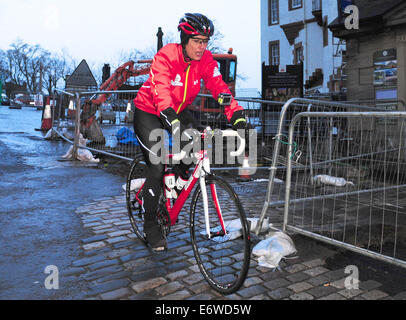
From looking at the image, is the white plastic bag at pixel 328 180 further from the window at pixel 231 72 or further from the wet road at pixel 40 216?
the window at pixel 231 72

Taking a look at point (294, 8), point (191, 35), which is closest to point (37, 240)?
point (191, 35)

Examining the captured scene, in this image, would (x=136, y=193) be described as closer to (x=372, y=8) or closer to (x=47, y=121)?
(x=372, y=8)

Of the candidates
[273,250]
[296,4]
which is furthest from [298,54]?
[273,250]

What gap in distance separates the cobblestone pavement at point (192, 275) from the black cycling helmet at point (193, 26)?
6.45 feet

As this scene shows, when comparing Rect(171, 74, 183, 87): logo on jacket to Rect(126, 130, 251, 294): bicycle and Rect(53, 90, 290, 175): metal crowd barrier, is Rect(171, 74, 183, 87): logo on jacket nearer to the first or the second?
Rect(126, 130, 251, 294): bicycle

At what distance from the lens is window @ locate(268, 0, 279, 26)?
108 feet

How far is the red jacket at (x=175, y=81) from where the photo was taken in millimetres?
3418

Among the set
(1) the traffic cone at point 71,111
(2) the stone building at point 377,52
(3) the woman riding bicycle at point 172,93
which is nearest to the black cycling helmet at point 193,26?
(3) the woman riding bicycle at point 172,93

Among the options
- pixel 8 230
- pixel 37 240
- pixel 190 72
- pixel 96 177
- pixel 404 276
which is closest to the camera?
pixel 404 276

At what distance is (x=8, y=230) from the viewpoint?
183 inches

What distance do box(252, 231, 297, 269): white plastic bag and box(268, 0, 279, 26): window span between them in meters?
32.0

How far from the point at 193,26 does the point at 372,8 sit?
1026 centimetres
